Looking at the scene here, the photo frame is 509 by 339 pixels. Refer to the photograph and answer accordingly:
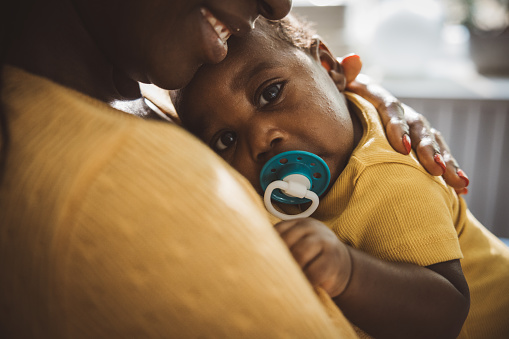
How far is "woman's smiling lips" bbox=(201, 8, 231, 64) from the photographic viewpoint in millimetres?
556

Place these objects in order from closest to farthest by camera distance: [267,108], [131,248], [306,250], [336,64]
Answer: [131,248]
[306,250]
[267,108]
[336,64]

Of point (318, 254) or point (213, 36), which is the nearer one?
point (318, 254)

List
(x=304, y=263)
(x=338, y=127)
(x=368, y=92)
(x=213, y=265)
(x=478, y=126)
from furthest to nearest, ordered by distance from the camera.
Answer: (x=478, y=126) → (x=368, y=92) → (x=338, y=127) → (x=304, y=263) → (x=213, y=265)

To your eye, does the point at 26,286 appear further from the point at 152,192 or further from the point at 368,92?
the point at 368,92

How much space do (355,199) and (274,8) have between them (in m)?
0.38

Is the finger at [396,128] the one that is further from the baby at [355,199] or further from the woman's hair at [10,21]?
the woman's hair at [10,21]

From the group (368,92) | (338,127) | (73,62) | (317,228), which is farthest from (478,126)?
(73,62)

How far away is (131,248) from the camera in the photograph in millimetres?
296

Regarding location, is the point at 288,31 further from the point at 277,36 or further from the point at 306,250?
the point at 306,250

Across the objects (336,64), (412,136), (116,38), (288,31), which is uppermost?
(116,38)

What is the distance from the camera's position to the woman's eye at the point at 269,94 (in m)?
0.83

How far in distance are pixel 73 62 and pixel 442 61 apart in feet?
7.04

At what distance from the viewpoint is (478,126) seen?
1.88 m

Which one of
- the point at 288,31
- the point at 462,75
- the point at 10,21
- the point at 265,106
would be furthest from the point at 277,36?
the point at 462,75
